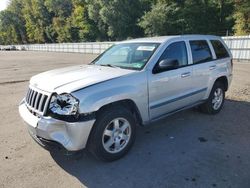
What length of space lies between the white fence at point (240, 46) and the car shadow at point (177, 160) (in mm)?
12187

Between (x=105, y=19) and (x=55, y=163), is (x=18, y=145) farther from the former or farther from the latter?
(x=105, y=19)

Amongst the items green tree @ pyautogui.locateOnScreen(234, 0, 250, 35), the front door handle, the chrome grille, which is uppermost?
green tree @ pyautogui.locateOnScreen(234, 0, 250, 35)

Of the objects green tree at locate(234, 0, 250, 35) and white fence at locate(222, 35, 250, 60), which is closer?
white fence at locate(222, 35, 250, 60)

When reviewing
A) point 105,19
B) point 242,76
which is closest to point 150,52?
point 242,76

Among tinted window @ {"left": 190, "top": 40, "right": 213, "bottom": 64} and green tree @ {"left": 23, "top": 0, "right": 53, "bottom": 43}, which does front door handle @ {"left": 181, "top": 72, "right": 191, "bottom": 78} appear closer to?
tinted window @ {"left": 190, "top": 40, "right": 213, "bottom": 64}

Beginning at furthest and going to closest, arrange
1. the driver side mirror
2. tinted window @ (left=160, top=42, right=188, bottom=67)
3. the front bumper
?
1. tinted window @ (left=160, top=42, right=188, bottom=67)
2. the driver side mirror
3. the front bumper

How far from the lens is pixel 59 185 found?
10.7 ft

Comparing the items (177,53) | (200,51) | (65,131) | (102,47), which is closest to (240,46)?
(200,51)

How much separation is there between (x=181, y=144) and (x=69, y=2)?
2326 inches

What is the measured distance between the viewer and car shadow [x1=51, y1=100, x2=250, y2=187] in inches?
131

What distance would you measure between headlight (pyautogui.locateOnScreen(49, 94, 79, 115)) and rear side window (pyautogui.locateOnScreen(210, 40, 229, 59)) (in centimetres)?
377

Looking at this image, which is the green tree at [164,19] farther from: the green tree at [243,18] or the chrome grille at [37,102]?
the chrome grille at [37,102]

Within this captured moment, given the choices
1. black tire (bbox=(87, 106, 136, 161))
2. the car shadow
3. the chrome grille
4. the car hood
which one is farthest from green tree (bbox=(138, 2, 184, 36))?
the chrome grille

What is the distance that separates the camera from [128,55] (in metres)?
4.71
